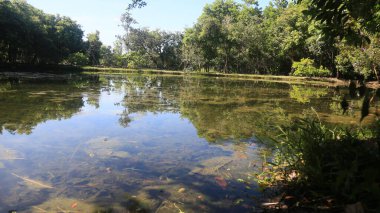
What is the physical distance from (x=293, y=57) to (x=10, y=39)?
35.6 meters

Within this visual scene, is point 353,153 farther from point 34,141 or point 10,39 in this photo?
point 10,39

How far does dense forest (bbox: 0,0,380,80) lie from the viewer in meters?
31.9

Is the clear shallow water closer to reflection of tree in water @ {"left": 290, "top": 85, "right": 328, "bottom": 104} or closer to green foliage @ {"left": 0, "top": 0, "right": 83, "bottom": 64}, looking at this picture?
reflection of tree in water @ {"left": 290, "top": 85, "right": 328, "bottom": 104}

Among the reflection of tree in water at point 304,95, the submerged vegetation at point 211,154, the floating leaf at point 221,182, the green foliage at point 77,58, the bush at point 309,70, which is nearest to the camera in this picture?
the submerged vegetation at point 211,154

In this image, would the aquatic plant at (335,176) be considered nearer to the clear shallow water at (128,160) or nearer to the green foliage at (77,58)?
the clear shallow water at (128,160)

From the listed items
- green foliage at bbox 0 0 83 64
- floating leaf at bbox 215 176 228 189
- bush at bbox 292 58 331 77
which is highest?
green foliage at bbox 0 0 83 64

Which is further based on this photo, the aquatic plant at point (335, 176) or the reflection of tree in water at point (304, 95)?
the reflection of tree in water at point (304, 95)

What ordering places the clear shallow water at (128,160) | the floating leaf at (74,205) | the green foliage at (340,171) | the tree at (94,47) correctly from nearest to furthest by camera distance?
the green foliage at (340,171), the floating leaf at (74,205), the clear shallow water at (128,160), the tree at (94,47)

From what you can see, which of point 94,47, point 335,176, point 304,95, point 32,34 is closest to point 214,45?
point 32,34

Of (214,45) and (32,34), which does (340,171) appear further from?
(214,45)

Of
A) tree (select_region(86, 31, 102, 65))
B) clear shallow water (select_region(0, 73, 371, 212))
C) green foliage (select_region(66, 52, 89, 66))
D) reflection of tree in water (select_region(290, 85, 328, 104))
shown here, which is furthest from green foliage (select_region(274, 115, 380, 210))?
tree (select_region(86, 31, 102, 65))

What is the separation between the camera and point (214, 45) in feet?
158

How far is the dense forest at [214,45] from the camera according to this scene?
31.9 metres

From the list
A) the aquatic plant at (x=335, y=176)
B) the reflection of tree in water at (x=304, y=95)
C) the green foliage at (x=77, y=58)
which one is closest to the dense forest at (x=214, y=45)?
the green foliage at (x=77, y=58)
